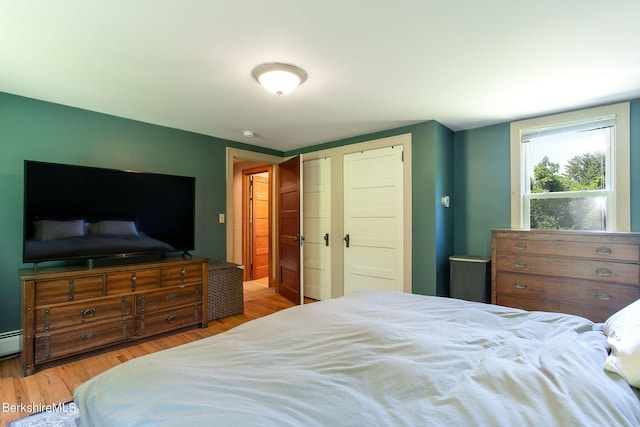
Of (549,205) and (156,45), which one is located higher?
(156,45)

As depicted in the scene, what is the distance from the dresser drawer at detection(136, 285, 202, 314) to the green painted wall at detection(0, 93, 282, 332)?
0.68 m

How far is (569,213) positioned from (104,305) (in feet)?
14.9

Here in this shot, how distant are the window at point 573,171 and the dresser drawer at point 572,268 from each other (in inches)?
20.8

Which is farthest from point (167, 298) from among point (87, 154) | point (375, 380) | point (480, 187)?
point (480, 187)

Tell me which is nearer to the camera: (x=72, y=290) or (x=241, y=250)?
(x=72, y=290)

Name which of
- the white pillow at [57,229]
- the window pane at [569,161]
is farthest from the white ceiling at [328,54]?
the white pillow at [57,229]

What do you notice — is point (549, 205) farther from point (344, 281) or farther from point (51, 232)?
point (51, 232)

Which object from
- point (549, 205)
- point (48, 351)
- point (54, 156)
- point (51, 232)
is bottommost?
point (48, 351)

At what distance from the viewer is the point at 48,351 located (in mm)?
2361

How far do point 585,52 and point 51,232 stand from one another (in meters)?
4.21

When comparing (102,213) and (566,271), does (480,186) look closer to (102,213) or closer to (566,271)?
(566,271)

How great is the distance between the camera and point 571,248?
2.63m

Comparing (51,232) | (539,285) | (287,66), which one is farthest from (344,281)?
(51,232)

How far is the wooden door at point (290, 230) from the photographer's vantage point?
13.3 feet
